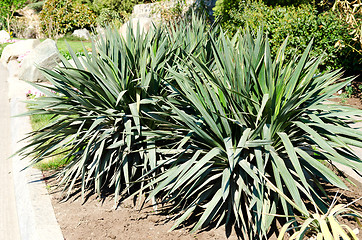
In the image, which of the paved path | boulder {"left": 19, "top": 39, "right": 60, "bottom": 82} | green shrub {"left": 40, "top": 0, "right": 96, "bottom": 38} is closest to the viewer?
the paved path

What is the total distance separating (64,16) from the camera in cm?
2148

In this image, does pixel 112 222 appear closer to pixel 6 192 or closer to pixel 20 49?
pixel 6 192

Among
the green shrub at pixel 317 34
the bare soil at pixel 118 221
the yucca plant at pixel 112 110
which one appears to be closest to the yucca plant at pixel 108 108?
the yucca plant at pixel 112 110

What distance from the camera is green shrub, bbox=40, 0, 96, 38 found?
68.2ft

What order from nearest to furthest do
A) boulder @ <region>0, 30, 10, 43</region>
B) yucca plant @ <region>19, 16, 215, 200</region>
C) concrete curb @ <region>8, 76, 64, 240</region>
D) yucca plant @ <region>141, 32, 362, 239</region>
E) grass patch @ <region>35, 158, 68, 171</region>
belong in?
1. yucca plant @ <region>141, 32, 362, 239</region>
2. concrete curb @ <region>8, 76, 64, 240</region>
3. yucca plant @ <region>19, 16, 215, 200</region>
4. grass patch @ <region>35, 158, 68, 171</region>
5. boulder @ <region>0, 30, 10, 43</region>

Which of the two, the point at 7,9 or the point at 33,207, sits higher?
the point at 33,207

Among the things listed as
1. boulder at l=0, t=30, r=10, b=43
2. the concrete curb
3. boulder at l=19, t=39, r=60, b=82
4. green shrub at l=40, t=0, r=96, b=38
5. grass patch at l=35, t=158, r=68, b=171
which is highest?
the concrete curb

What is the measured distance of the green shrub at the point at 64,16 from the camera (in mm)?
20781

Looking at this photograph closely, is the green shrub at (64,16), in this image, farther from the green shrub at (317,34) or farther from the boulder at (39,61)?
the green shrub at (317,34)

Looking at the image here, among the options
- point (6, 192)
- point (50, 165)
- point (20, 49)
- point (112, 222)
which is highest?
point (112, 222)

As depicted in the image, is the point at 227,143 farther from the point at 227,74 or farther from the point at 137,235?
the point at 137,235

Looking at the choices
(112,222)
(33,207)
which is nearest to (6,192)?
(33,207)

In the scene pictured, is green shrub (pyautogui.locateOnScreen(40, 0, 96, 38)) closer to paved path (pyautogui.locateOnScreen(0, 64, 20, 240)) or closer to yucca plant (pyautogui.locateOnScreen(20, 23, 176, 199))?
paved path (pyautogui.locateOnScreen(0, 64, 20, 240))

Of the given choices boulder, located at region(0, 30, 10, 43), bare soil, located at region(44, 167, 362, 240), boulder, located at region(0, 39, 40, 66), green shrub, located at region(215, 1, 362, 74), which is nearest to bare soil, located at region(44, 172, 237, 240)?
bare soil, located at region(44, 167, 362, 240)
